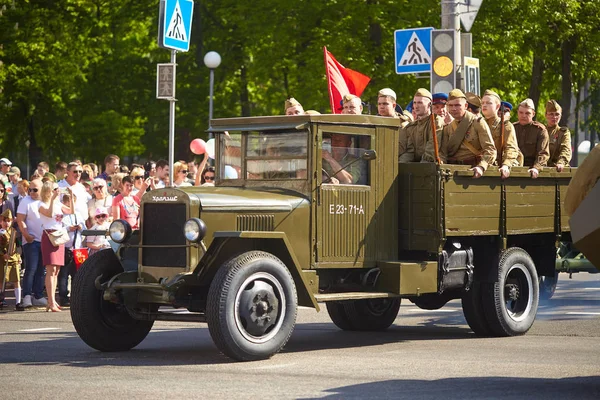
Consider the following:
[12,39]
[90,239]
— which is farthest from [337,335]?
[12,39]

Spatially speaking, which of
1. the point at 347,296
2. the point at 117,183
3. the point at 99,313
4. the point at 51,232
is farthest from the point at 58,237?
the point at 347,296

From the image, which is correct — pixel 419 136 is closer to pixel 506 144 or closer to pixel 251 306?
pixel 506 144

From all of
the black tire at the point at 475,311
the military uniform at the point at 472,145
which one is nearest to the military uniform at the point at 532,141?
the military uniform at the point at 472,145

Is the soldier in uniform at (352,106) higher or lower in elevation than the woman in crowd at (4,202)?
higher

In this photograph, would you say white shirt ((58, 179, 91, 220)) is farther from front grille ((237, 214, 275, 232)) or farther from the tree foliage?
the tree foliage

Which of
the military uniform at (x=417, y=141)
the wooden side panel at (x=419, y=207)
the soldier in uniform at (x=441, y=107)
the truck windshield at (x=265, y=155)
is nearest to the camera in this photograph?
the truck windshield at (x=265, y=155)

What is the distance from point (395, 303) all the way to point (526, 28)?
17.6 m

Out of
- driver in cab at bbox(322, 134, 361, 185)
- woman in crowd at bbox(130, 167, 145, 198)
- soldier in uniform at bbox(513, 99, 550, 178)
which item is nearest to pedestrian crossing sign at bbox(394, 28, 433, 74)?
soldier in uniform at bbox(513, 99, 550, 178)

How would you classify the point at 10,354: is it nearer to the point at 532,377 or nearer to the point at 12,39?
the point at 532,377

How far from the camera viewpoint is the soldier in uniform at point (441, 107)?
14.3 metres

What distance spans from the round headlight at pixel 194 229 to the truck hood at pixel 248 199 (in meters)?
0.25

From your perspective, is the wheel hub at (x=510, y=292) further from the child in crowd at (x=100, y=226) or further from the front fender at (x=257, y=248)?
the child in crowd at (x=100, y=226)

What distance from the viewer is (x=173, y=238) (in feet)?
37.5

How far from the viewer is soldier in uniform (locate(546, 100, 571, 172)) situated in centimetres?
1509
